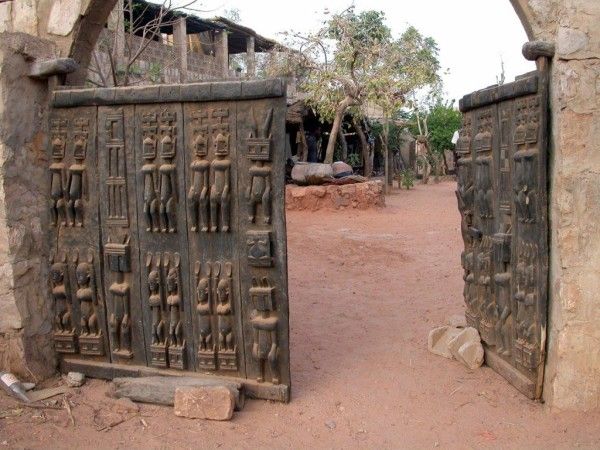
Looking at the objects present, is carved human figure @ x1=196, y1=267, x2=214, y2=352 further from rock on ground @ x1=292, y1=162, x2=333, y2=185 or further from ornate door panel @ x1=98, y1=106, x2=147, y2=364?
Result: rock on ground @ x1=292, y1=162, x2=333, y2=185

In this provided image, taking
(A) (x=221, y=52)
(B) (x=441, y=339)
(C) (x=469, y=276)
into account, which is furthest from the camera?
(A) (x=221, y=52)

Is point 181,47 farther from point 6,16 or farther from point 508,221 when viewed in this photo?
point 508,221

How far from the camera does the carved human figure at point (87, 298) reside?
374 cm

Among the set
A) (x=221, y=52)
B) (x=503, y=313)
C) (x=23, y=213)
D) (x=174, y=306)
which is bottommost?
(x=503, y=313)

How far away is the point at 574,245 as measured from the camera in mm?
3059

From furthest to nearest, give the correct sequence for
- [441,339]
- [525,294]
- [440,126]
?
[440,126]
[441,339]
[525,294]

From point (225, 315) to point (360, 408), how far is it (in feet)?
3.14

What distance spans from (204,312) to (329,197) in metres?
9.02

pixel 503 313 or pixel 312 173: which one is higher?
pixel 312 173

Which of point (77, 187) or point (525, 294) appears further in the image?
point (77, 187)

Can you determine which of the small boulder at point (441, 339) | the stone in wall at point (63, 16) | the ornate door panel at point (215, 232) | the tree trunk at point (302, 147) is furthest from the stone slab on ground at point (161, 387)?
the tree trunk at point (302, 147)

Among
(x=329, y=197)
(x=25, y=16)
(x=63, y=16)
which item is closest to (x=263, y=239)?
(x=63, y=16)

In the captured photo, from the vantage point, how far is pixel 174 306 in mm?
3596

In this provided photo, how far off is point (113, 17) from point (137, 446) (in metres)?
7.76
